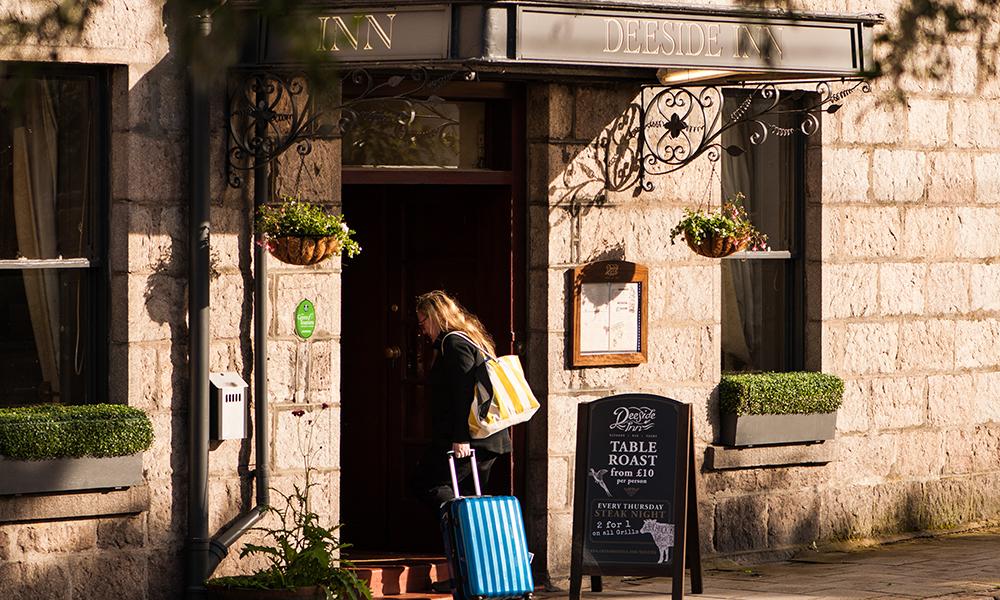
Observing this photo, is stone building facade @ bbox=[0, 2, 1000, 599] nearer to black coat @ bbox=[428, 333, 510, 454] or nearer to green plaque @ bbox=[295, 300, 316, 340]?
green plaque @ bbox=[295, 300, 316, 340]

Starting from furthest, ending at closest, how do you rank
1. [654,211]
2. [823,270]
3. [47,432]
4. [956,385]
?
[956,385], [823,270], [654,211], [47,432]

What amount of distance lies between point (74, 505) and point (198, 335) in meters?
1.05

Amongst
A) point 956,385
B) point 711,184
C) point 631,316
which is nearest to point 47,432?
point 631,316

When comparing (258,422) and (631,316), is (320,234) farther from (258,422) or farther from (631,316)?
(631,316)

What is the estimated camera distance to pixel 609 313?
35.1 feet

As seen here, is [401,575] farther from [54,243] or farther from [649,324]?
[54,243]

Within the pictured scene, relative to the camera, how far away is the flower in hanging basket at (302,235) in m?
9.25

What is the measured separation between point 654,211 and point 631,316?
66cm

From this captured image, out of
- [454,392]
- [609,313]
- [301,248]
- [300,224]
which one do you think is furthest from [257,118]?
[609,313]

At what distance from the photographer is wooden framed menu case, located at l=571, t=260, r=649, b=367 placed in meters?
10.6

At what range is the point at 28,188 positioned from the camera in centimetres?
914

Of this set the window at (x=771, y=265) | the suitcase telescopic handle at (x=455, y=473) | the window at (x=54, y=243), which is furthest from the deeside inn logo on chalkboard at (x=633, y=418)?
the window at (x=54, y=243)

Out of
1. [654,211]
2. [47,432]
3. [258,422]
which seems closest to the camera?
[47,432]

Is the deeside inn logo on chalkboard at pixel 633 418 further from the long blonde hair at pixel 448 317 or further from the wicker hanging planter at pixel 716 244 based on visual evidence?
the wicker hanging planter at pixel 716 244
